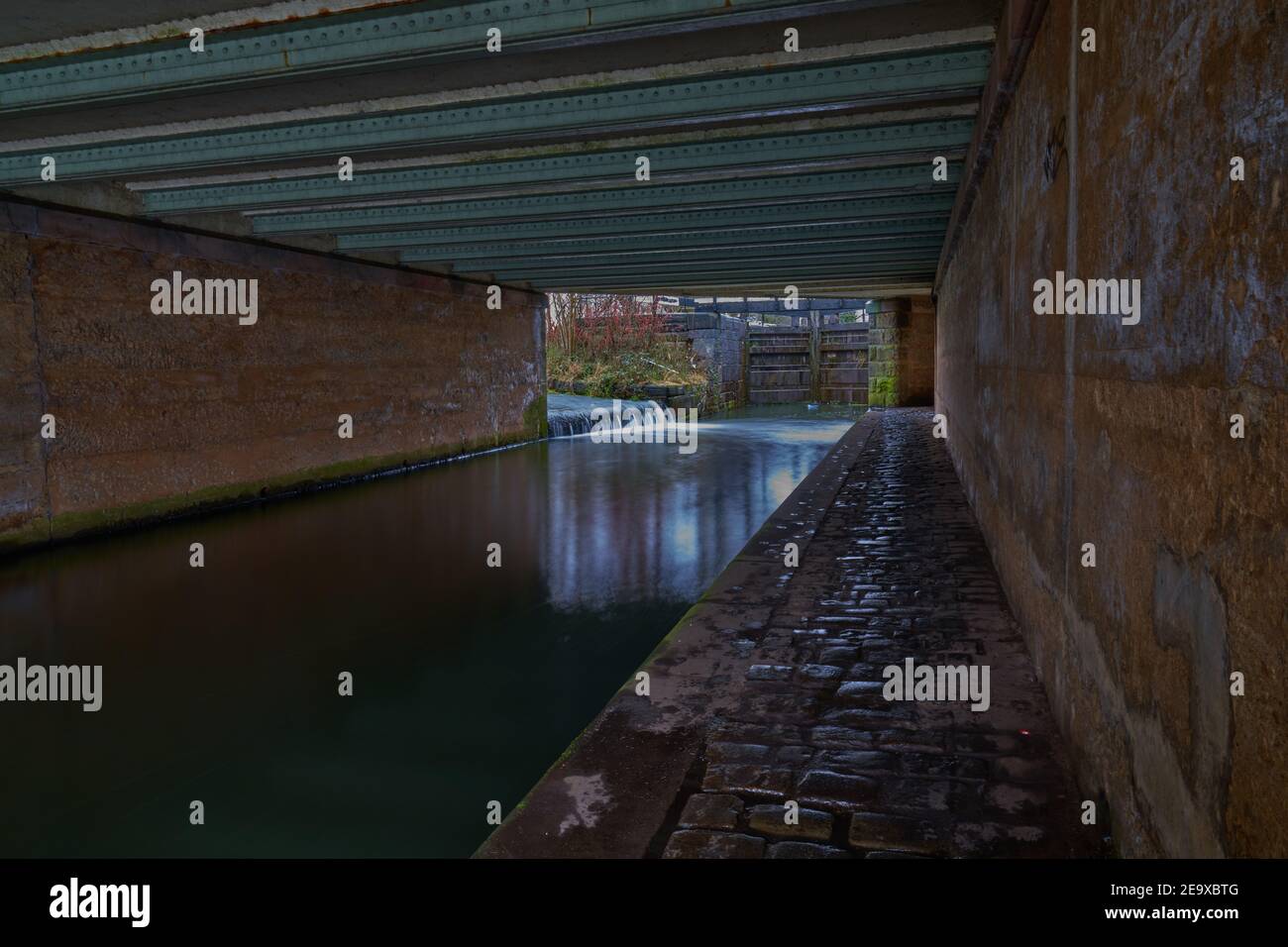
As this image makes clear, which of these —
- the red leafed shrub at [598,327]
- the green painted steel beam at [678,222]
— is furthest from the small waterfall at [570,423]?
the green painted steel beam at [678,222]

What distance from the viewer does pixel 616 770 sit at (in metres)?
2.94

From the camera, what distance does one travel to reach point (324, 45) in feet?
16.3

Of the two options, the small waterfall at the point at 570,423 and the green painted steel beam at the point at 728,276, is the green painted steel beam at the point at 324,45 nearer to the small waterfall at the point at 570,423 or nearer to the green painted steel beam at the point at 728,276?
the green painted steel beam at the point at 728,276

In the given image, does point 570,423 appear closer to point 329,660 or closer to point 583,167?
point 583,167

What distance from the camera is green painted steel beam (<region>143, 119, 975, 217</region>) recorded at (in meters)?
6.83

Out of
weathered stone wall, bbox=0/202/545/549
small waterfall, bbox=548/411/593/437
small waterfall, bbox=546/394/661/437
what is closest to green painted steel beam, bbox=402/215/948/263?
weathered stone wall, bbox=0/202/545/549

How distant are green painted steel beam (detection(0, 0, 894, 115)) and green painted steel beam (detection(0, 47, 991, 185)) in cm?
111

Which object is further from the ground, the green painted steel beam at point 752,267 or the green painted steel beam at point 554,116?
the green painted steel beam at point 752,267

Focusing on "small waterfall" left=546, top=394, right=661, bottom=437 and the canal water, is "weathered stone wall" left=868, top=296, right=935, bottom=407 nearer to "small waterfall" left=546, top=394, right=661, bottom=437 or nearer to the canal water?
"small waterfall" left=546, top=394, right=661, bottom=437

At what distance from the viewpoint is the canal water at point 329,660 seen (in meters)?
3.58

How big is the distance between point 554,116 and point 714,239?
17.5 ft

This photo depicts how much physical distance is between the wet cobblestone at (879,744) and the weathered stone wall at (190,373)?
7.15 metres

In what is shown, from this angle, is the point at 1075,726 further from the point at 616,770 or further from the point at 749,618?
the point at 749,618

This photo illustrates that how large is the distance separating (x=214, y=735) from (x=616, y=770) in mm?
2501
